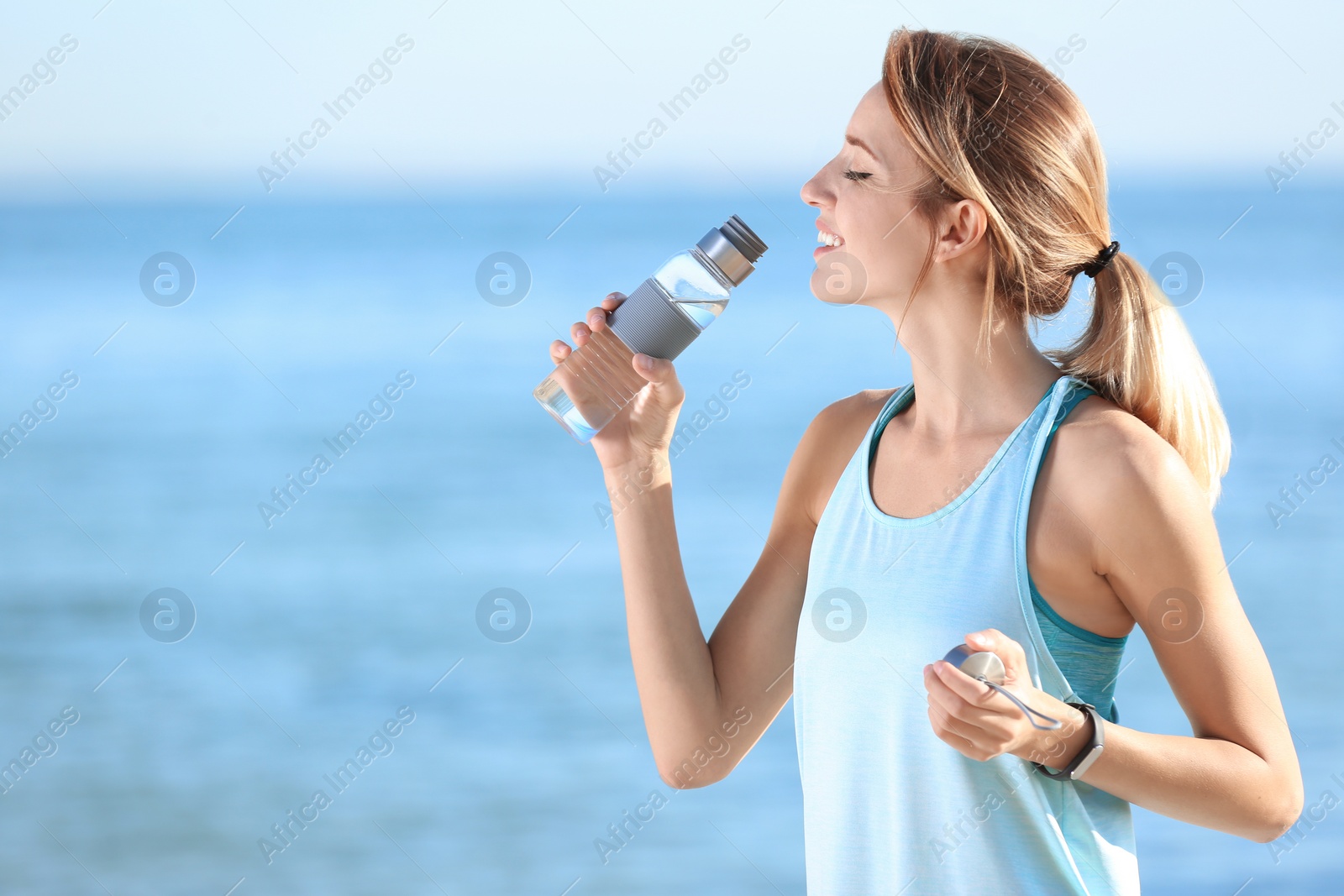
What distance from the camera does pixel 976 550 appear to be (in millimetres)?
1118

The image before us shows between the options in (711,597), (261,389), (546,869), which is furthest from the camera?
(261,389)

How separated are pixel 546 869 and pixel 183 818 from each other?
0.97m

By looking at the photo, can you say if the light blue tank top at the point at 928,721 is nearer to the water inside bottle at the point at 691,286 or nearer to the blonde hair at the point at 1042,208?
the blonde hair at the point at 1042,208

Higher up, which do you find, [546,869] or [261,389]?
[261,389]

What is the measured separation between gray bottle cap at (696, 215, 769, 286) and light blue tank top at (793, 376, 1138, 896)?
27 cm

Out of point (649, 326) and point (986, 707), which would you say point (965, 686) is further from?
point (649, 326)

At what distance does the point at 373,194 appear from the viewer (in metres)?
23.9

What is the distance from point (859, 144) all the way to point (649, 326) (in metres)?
0.28

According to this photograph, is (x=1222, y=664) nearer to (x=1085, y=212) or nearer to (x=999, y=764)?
(x=999, y=764)

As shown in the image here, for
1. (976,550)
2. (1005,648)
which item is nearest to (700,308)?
(976,550)

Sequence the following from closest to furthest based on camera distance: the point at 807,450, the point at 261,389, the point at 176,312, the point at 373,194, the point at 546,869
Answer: the point at 807,450 < the point at 546,869 < the point at 261,389 < the point at 176,312 < the point at 373,194

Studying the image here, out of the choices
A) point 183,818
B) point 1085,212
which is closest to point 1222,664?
point 1085,212

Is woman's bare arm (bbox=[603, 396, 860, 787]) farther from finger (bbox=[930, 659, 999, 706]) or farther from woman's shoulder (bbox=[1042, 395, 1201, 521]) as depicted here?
finger (bbox=[930, 659, 999, 706])

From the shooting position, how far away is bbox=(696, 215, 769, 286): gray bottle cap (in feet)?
4.03
